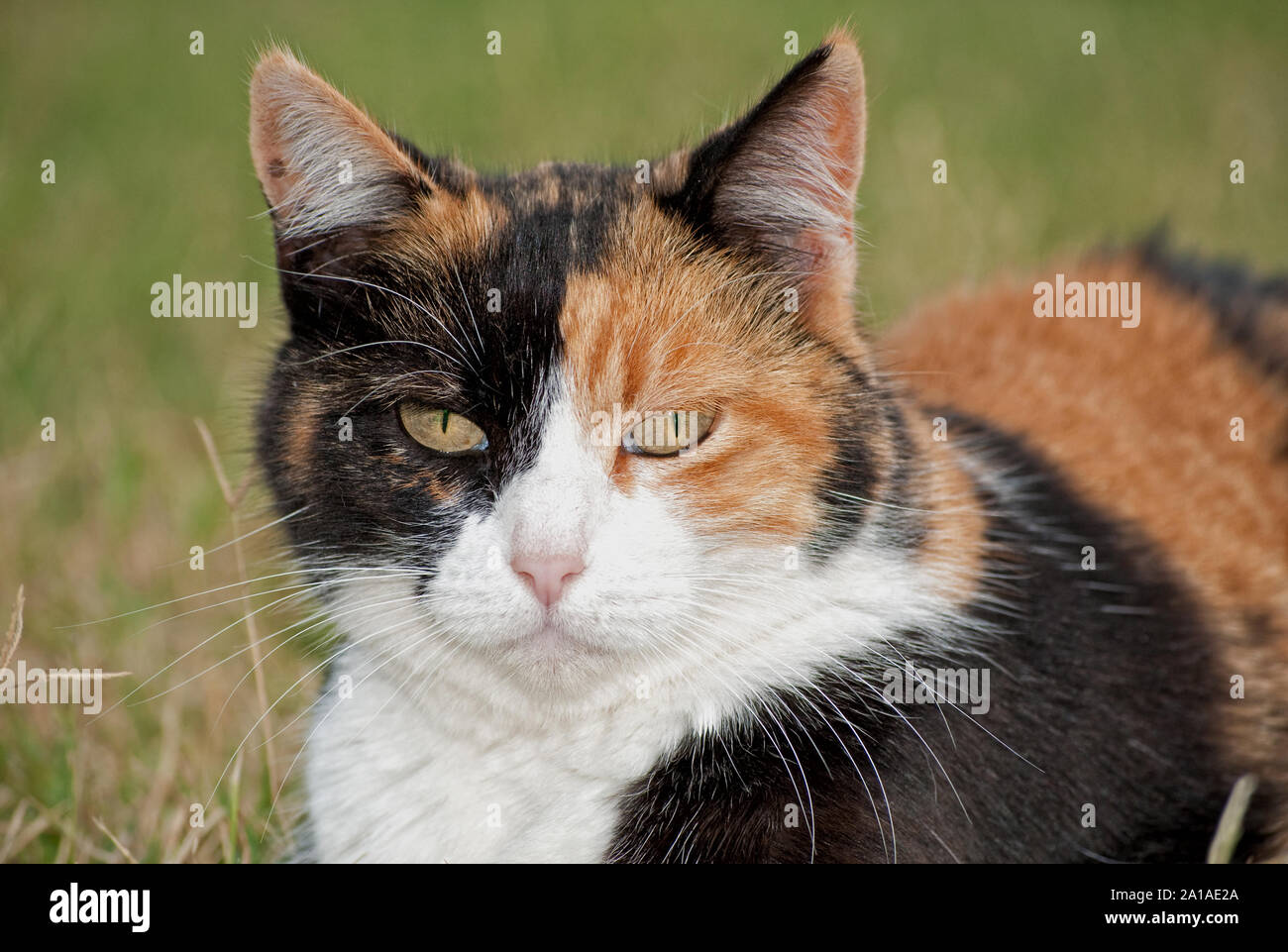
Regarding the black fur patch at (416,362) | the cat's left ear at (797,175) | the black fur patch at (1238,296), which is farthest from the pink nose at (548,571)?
the black fur patch at (1238,296)

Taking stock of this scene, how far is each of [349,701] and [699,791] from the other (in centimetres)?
76

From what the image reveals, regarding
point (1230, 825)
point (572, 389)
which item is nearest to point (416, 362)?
point (572, 389)

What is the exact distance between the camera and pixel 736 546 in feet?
6.79

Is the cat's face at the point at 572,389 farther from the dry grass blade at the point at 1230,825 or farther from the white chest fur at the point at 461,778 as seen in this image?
the dry grass blade at the point at 1230,825

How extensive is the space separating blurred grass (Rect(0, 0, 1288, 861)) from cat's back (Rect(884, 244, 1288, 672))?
513 mm

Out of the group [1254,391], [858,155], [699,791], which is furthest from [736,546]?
[1254,391]

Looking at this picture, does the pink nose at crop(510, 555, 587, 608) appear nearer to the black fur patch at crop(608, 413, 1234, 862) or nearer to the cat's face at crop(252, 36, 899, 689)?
the cat's face at crop(252, 36, 899, 689)

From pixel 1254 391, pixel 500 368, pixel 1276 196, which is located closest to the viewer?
pixel 500 368

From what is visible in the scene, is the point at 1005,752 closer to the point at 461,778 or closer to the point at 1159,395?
the point at 461,778

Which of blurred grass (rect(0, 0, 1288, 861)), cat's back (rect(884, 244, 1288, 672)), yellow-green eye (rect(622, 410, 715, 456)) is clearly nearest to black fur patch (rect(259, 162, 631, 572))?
yellow-green eye (rect(622, 410, 715, 456))

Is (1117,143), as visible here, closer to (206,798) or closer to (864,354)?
(864,354)

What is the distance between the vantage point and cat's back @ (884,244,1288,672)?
2.77 metres

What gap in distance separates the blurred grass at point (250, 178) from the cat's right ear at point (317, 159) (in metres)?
0.58

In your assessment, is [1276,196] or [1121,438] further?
[1276,196]
